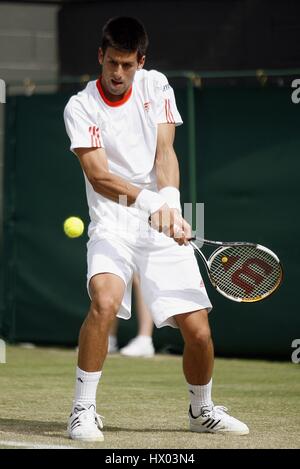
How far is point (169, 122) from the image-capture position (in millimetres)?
5773

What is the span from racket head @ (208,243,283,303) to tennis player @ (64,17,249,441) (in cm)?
12

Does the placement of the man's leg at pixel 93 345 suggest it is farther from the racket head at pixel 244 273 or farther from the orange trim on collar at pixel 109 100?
the orange trim on collar at pixel 109 100

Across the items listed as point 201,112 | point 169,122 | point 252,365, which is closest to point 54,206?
point 201,112

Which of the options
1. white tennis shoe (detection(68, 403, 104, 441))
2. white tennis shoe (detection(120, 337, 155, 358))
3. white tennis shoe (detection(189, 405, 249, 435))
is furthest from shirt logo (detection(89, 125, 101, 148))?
white tennis shoe (detection(120, 337, 155, 358))

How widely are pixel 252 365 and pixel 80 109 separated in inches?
152

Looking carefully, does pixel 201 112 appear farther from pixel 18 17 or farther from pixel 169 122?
pixel 169 122

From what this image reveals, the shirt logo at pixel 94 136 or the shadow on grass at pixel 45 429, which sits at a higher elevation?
the shirt logo at pixel 94 136

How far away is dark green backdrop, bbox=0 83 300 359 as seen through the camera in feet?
29.6

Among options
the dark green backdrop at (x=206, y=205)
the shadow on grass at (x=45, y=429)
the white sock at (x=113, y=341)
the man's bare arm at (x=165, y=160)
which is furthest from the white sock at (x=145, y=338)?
the man's bare arm at (x=165, y=160)

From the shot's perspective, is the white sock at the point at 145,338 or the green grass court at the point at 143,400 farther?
the white sock at the point at 145,338

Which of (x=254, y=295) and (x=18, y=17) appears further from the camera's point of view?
(x=18, y=17)

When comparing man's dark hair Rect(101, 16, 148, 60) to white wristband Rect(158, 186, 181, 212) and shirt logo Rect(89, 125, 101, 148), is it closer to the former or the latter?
shirt logo Rect(89, 125, 101, 148)

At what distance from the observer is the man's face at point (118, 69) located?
5473mm
